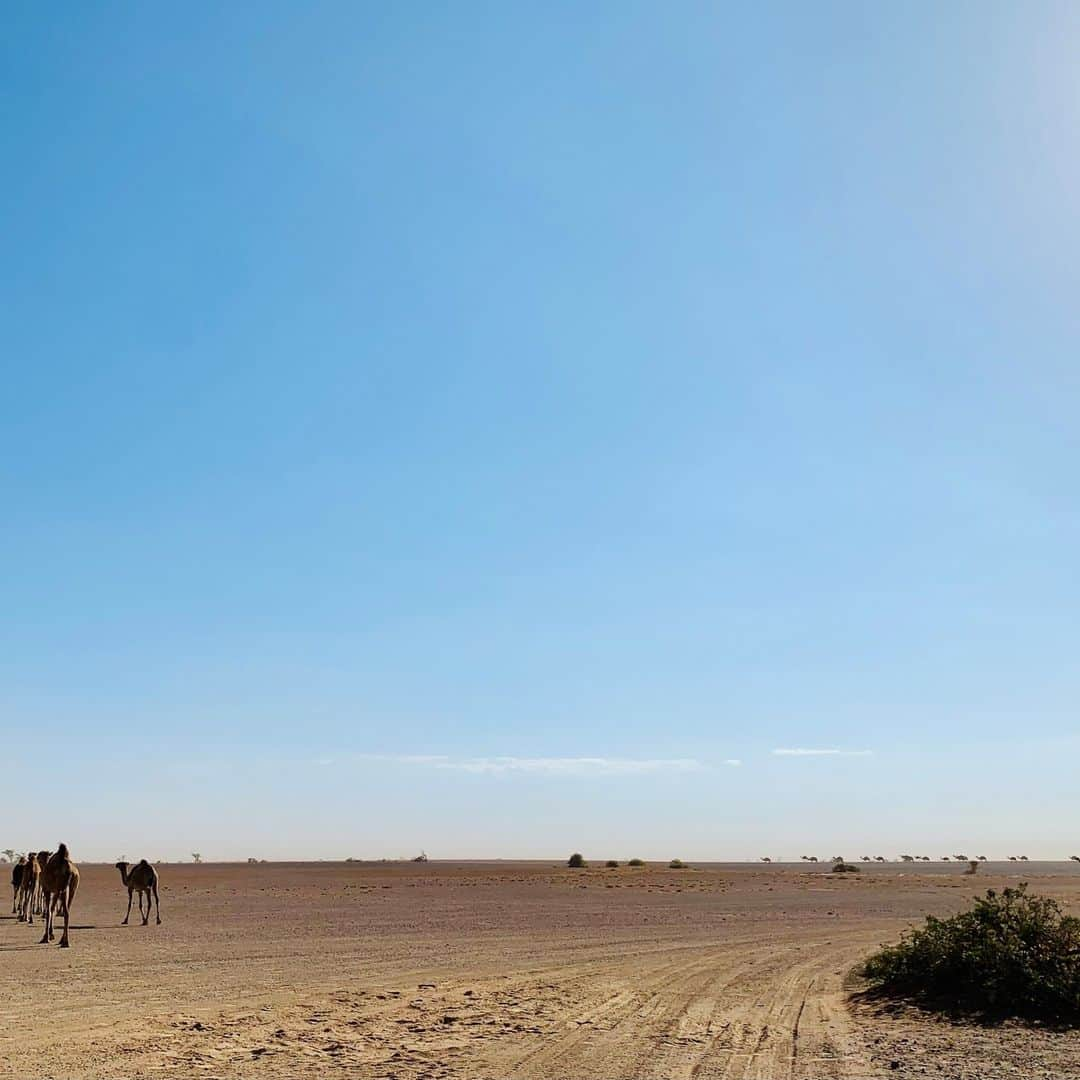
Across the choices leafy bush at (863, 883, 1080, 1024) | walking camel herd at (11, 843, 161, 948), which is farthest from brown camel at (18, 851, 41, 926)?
leafy bush at (863, 883, 1080, 1024)

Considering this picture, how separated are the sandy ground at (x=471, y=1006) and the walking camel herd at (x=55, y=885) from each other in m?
0.71

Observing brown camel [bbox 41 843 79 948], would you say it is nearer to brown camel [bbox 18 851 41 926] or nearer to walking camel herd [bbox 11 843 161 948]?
walking camel herd [bbox 11 843 161 948]

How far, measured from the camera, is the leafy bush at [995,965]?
15.7 metres

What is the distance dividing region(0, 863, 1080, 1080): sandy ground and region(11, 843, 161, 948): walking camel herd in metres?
0.71

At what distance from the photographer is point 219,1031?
15156mm

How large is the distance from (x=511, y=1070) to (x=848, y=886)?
55590mm

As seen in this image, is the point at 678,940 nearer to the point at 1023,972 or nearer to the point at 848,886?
the point at 1023,972

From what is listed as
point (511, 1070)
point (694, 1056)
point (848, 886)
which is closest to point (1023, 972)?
point (694, 1056)

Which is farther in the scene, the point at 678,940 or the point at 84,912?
the point at 84,912

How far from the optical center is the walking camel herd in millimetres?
27609

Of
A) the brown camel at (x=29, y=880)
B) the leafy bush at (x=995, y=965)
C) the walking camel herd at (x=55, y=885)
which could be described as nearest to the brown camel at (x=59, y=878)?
the walking camel herd at (x=55, y=885)

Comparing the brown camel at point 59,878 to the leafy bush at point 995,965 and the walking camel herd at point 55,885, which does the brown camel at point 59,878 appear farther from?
the leafy bush at point 995,965

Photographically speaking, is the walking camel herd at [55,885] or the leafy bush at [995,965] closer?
the leafy bush at [995,965]

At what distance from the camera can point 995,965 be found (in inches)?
651
